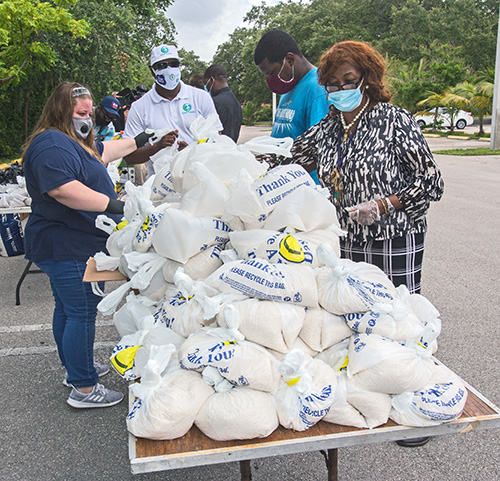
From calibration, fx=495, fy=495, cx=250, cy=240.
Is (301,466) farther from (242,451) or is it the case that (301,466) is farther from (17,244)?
(17,244)

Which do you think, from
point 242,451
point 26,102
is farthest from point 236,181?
point 26,102

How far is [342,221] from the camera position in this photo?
8.84ft

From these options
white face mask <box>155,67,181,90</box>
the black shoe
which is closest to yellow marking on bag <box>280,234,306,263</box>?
the black shoe

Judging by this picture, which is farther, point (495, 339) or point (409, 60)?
point (409, 60)

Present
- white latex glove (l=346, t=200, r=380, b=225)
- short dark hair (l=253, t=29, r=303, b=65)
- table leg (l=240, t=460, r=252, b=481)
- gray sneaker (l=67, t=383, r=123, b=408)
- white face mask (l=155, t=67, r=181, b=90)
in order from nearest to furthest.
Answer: table leg (l=240, t=460, r=252, b=481) → white latex glove (l=346, t=200, r=380, b=225) → gray sneaker (l=67, t=383, r=123, b=408) → short dark hair (l=253, t=29, r=303, b=65) → white face mask (l=155, t=67, r=181, b=90)

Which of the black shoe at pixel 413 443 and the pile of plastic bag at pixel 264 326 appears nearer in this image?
the pile of plastic bag at pixel 264 326

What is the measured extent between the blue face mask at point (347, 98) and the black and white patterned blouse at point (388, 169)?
0.28 ft

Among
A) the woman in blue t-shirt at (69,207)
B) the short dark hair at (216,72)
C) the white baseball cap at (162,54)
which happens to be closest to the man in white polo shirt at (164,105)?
the white baseball cap at (162,54)

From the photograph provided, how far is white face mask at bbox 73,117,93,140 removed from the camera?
2832 millimetres

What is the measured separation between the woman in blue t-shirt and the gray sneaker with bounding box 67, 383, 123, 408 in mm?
93

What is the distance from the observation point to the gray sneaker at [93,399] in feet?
10.00

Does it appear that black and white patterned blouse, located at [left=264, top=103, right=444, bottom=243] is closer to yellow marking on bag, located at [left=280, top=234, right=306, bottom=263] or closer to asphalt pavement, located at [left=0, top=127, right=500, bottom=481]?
yellow marking on bag, located at [left=280, top=234, right=306, bottom=263]

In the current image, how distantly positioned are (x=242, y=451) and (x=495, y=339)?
3034 mm

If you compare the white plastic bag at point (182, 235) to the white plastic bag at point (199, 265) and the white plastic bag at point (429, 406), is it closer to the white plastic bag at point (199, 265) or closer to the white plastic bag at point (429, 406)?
the white plastic bag at point (199, 265)
